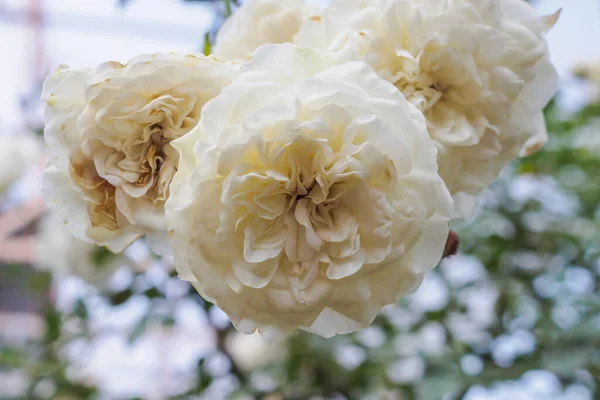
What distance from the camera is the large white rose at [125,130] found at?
0.38m

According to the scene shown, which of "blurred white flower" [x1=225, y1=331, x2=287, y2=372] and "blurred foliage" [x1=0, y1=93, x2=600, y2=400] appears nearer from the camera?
"blurred foliage" [x1=0, y1=93, x2=600, y2=400]

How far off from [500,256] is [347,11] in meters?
0.74

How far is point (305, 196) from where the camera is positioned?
0.35m

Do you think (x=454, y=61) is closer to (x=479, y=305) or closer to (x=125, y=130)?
(x=125, y=130)

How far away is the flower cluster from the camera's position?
0.33 metres

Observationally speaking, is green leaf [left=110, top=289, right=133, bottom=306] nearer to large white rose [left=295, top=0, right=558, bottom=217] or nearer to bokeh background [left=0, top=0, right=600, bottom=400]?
bokeh background [left=0, top=0, right=600, bottom=400]

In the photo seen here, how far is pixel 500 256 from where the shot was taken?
1050 mm

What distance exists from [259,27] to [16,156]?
3.84ft

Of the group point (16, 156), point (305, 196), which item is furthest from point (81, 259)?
point (305, 196)

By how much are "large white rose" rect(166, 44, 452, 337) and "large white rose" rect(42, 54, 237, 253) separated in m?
0.05

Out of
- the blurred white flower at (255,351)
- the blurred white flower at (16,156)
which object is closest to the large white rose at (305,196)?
the blurred white flower at (255,351)

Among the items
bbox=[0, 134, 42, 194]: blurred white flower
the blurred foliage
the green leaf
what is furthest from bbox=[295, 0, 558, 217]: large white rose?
bbox=[0, 134, 42, 194]: blurred white flower

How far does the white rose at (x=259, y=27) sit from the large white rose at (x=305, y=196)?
4.5 inches

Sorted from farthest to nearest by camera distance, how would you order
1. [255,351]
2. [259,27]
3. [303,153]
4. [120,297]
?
[255,351]
[120,297]
[259,27]
[303,153]
